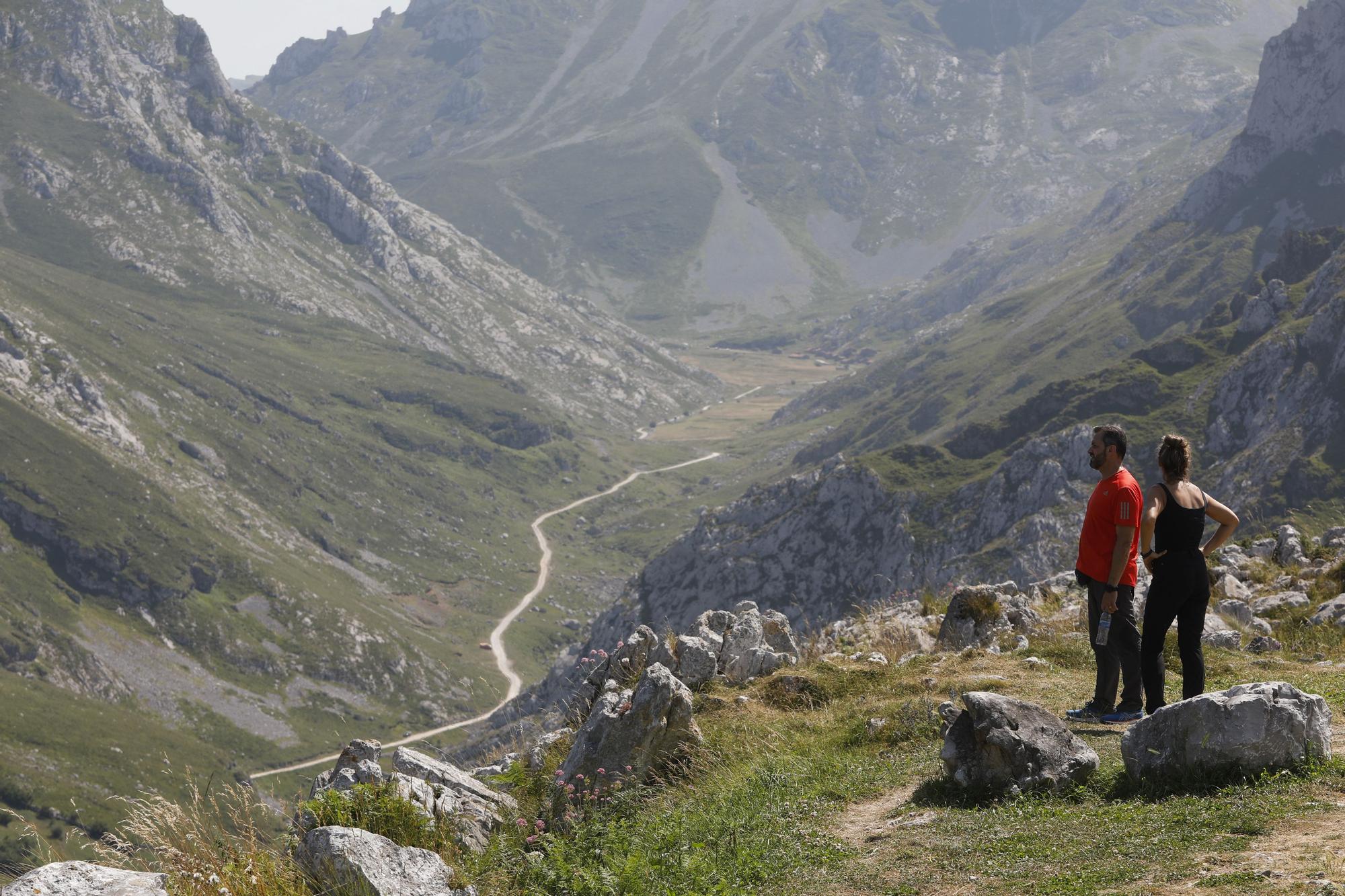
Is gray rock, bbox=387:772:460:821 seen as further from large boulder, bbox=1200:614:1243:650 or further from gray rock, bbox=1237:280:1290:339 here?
gray rock, bbox=1237:280:1290:339

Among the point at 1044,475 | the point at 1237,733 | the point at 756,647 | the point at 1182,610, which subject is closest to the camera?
the point at 1237,733

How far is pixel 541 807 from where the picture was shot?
17422 millimetres

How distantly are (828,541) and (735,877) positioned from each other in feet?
506

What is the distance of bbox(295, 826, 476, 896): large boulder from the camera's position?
12922 mm

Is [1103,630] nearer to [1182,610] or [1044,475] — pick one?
[1182,610]

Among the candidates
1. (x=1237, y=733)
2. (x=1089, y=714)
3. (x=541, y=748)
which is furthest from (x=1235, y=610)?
(x=541, y=748)

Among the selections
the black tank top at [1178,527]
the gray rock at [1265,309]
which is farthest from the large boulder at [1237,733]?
the gray rock at [1265,309]

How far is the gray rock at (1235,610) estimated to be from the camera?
2836 cm

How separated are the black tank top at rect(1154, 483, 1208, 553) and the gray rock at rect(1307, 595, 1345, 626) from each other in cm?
1267

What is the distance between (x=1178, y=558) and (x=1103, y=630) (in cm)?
172

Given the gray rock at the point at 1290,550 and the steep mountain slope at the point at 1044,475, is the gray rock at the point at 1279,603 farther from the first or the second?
the steep mountain slope at the point at 1044,475

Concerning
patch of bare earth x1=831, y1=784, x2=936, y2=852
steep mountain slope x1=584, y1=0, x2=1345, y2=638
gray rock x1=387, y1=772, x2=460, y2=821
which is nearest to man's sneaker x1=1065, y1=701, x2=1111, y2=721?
patch of bare earth x1=831, y1=784, x2=936, y2=852

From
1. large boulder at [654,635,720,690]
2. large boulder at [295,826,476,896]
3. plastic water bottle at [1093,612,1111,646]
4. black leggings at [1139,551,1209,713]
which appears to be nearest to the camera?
large boulder at [295,826,476,896]

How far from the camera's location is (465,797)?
673 inches
